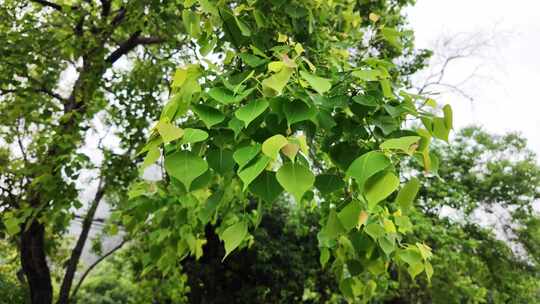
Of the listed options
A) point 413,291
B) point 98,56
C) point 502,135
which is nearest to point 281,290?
point 413,291

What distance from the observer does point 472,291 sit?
15.5ft

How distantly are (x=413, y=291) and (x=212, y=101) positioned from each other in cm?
588

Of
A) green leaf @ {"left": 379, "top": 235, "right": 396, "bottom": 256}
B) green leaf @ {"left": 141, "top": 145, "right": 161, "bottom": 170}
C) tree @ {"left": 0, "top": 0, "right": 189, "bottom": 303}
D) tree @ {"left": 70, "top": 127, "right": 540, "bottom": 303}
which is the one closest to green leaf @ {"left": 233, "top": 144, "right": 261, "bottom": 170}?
green leaf @ {"left": 141, "top": 145, "right": 161, "bottom": 170}

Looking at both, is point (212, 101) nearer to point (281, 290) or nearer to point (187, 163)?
point (187, 163)

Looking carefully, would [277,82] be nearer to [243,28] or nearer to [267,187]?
[267,187]

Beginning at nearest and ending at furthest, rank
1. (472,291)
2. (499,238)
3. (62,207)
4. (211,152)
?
(211,152)
(62,207)
(472,291)
(499,238)

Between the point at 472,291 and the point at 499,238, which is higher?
the point at 499,238

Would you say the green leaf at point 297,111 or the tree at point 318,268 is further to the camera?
the tree at point 318,268

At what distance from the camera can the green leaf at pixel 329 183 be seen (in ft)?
2.38

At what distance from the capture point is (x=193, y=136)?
600mm

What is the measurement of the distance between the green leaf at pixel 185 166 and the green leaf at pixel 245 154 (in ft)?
0.15

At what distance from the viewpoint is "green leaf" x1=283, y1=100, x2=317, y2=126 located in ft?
2.10

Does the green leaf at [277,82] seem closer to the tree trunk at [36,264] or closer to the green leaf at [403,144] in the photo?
the green leaf at [403,144]

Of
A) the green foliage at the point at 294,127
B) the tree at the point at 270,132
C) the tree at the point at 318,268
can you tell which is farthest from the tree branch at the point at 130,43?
the green foliage at the point at 294,127
